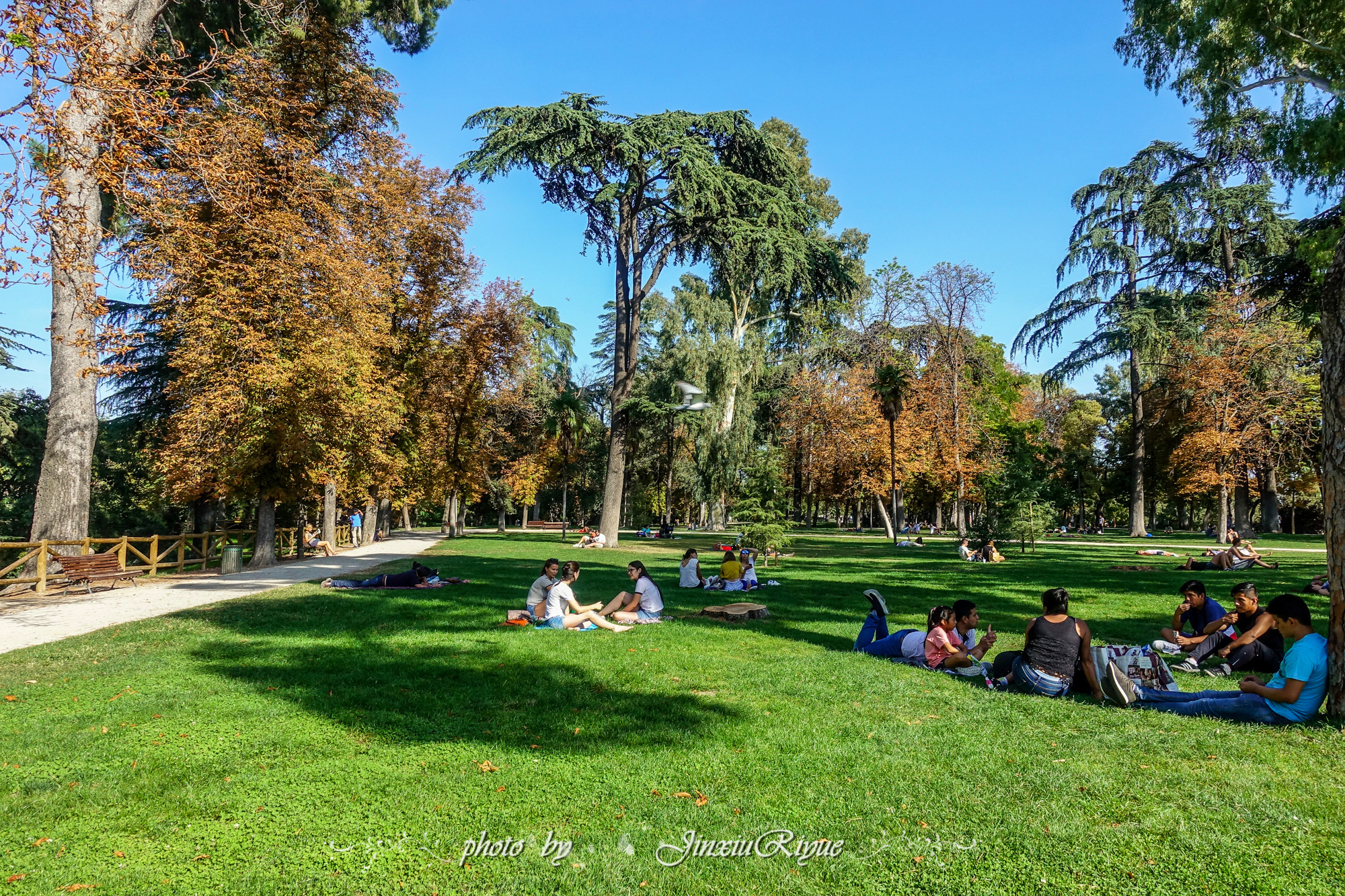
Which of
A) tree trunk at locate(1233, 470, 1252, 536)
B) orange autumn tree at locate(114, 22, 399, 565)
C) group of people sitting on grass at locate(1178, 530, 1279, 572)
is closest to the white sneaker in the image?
group of people sitting on grass at locate(1178, 530, 1279, 572)

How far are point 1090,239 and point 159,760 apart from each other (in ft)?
160

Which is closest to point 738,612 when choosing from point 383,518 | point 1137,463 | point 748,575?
point 748,575

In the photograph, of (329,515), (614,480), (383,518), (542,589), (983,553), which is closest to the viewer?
(542,589)

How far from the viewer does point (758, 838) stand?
419 centimetres

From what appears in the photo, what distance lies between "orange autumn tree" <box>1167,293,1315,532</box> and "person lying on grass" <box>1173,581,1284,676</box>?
30.3 metres

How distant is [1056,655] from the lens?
718 centimetres

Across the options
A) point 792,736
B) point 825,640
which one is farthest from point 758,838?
point 825,640

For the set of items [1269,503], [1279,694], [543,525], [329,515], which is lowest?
[543,525]

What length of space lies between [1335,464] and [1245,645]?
2.98 meters

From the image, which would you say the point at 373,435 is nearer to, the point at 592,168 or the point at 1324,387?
the point at 592,168

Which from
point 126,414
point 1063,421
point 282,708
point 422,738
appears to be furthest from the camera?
point 1063,421

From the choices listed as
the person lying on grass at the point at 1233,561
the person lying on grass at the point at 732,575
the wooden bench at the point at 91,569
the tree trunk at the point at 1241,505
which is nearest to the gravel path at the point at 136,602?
the wooden bench at the point at 91,569

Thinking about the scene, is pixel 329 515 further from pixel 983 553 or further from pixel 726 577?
pixel 983 553

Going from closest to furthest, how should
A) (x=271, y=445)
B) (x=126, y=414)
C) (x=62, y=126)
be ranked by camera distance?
(x=62, y=126) < (x=271, y=445) < (x=126, y=414)
